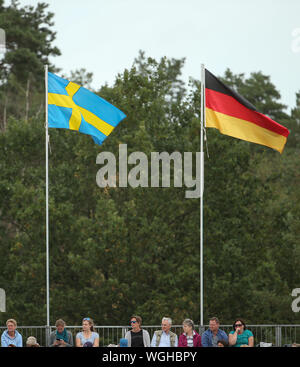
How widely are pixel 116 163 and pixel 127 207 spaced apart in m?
1.86

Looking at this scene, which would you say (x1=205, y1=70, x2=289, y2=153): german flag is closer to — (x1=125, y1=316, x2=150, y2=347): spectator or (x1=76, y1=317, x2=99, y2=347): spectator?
(x1=125, y1=316, x2=150, y2=347): spectator

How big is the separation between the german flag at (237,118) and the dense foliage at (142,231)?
9151mm

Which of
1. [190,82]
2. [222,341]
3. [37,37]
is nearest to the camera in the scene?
[222,341]

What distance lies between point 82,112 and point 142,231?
9.44 m

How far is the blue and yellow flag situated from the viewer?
17234mm

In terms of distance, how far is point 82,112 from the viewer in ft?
56.6

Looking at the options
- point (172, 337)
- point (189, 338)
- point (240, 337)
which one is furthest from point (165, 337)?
point (240, 337)

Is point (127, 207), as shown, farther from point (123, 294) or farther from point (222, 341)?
point (222, 341)

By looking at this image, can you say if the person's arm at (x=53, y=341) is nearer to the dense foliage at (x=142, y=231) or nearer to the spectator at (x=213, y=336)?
the spectator at (x=213, y=336)

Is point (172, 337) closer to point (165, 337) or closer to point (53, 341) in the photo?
point (165, 337)

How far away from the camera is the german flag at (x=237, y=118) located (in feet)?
53.7

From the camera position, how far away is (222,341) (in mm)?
12898
